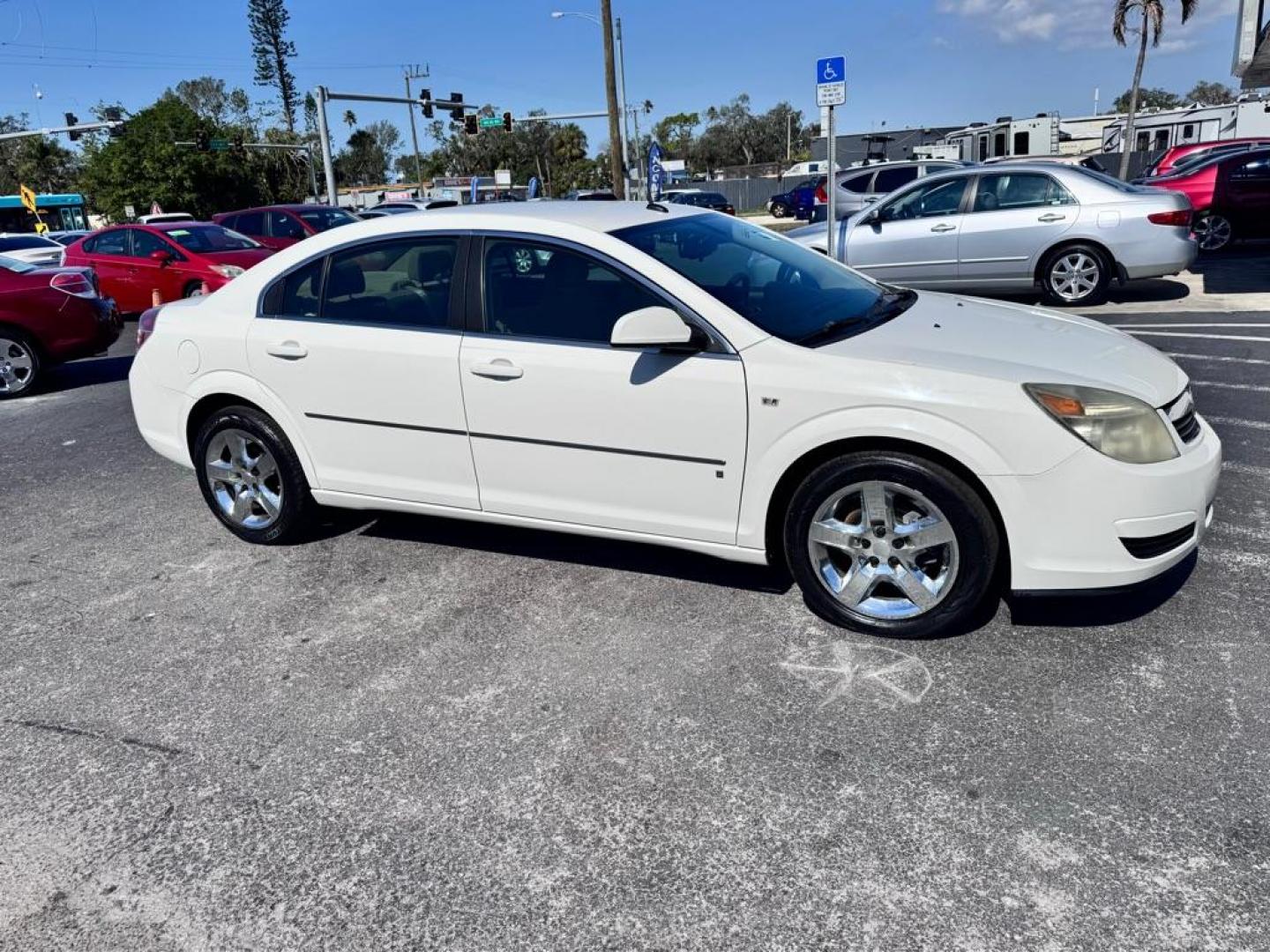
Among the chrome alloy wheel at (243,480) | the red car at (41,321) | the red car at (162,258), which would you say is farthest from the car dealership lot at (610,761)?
the red car at (162,258)

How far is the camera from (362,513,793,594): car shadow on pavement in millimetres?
4242

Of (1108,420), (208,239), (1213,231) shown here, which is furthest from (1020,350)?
(1213,231)

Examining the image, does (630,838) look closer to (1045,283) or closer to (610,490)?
(610,490)

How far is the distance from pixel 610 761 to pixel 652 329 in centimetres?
150

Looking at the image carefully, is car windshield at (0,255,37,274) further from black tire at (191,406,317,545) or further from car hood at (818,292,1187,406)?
car hood at (818,292,1187,406)

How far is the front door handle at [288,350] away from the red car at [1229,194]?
1387 centimetres

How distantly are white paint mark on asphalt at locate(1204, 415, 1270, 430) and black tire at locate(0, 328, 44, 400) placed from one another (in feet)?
32.8

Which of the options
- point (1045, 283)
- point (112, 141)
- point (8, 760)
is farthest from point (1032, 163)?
point (112, 141)

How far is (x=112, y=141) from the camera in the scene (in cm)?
5438

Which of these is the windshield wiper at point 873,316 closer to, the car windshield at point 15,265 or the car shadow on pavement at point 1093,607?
the car shadow on pavement at point 1093,607

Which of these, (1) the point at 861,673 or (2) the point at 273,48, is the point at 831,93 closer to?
(1) the point at 861,673

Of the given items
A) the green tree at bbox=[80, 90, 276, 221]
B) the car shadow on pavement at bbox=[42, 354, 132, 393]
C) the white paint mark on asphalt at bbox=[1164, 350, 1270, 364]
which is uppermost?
the green tree at bbox=[80, 90, 276, 221]

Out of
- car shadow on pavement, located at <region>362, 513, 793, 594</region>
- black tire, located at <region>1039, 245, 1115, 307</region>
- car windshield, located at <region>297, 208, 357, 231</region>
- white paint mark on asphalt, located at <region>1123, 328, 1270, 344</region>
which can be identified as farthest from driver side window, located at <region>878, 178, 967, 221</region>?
car windshield, located at <region>297, 208, 357, 231</region>

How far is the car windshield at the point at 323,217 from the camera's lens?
17141 millimetres
